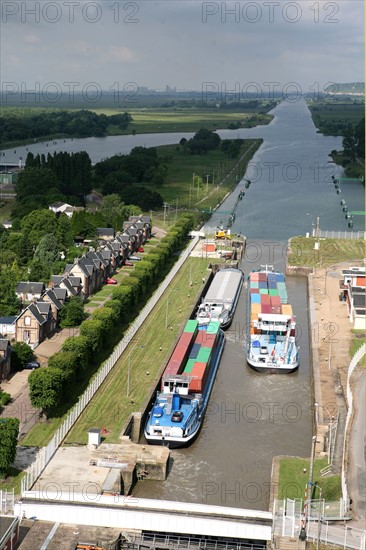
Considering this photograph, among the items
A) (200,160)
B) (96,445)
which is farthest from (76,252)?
(200,160)

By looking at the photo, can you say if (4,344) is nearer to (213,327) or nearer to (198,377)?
(198,377)

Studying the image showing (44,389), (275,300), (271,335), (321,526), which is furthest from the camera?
(275,300)

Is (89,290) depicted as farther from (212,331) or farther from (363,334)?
(363,334)

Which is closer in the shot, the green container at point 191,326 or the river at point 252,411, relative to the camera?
the river at point 252,411

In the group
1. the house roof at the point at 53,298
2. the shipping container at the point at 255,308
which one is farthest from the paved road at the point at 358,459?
the house roof at the point at 53,298

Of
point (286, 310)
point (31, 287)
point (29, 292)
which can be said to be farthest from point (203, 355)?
point (31, 287)

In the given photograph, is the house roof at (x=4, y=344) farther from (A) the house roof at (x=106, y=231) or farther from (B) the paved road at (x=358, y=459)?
(A) the house roof at (x=106, y=231)

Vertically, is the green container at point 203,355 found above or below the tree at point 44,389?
below

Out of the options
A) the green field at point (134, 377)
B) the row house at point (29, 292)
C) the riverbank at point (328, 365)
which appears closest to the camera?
the riverbank at point (328, 365)

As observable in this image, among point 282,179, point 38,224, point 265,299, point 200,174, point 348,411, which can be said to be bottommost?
point 348,411
